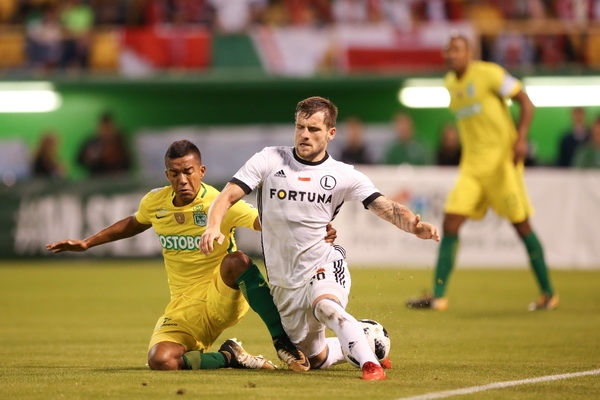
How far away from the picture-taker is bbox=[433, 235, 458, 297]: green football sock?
11383 millimetres

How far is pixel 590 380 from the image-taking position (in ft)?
22.0

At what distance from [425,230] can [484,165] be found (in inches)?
208

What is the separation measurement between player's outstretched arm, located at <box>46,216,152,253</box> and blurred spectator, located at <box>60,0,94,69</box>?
15.2 metres

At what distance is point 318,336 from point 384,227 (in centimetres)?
1089

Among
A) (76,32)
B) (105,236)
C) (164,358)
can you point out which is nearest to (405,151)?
(76,32)

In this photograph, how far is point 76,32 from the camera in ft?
73.0

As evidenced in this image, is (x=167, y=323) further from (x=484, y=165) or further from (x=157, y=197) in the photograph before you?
(x=484, y=165)

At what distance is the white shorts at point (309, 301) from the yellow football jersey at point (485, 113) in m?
4.94

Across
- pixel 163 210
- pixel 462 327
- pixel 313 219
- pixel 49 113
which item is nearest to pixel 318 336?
pixel 313 219

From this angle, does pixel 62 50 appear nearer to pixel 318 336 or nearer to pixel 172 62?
pixel 172 62

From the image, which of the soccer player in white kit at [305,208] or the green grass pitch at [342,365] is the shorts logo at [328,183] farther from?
the green grass pitch at [342,365]

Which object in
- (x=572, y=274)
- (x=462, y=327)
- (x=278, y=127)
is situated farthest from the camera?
(x=278, y=127)

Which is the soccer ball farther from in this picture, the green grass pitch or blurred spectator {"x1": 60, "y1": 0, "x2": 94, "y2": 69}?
blurred spectator {"x1": 60, "y1": 0, "x2": 94, "y2": 69}

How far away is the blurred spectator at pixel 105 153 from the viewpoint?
21.9 metres
